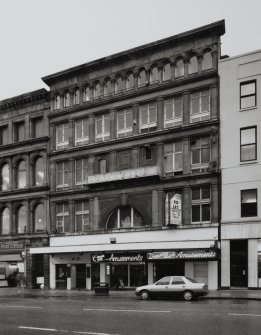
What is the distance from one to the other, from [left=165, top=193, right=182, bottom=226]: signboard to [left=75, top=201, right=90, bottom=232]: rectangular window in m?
8.65

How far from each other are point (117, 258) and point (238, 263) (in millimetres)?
9500

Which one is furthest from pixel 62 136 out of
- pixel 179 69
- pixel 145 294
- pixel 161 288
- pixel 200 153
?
pixel 161 288

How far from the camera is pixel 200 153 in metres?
40.2

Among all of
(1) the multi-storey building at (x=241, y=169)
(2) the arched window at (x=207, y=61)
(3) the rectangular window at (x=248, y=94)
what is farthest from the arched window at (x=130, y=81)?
(3) the rectangular window at (x=248, y=94)

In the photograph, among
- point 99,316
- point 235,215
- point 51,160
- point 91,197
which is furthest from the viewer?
point 51,160

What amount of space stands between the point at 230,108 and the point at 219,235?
9.03 metres

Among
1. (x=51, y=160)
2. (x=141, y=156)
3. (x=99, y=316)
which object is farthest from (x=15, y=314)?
(x=51, y=160)

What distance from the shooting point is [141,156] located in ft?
141

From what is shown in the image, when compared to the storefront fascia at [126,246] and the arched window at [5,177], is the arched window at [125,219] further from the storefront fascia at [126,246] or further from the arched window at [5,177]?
the arched window at [5,177]

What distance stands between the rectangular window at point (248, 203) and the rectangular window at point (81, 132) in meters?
15.1

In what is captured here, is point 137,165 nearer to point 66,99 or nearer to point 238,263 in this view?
point 66,99

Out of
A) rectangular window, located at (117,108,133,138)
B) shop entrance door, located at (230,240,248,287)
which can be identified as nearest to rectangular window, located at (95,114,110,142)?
rectangular window, located at (117,108,133,138)

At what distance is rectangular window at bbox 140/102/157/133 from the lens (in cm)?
4278

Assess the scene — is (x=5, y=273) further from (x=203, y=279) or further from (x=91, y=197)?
(x=203, y=279)
